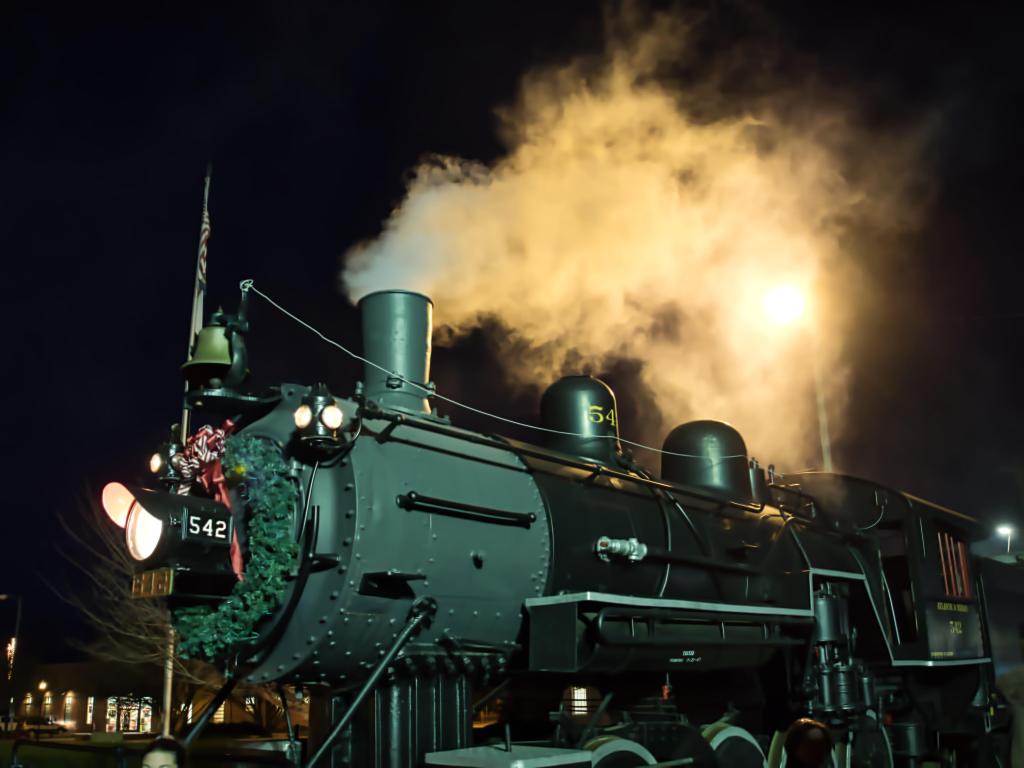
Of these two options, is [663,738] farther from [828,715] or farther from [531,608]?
[828,715]

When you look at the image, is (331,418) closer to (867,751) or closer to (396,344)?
(396,344)

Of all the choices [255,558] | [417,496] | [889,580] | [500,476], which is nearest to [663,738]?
[500,476]

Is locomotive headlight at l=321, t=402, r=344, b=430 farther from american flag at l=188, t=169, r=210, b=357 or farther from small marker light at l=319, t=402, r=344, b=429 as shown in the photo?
american flag at l=188, t=169, r=210, b=357

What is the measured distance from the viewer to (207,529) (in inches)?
167

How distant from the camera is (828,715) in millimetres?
6844

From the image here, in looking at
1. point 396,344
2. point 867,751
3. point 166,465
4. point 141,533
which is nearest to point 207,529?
point 141,533

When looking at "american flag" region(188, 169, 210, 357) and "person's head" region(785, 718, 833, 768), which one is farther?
"american flag" region(188, 169, 210, 357)

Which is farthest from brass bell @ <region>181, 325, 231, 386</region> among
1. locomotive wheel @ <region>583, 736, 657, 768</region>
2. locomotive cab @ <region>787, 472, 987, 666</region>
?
locomotive cab @ <region>787, 472, 987, 666</region>

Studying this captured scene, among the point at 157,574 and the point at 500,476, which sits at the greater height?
the point at 500,476

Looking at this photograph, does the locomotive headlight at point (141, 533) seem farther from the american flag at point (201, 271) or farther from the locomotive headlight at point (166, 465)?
the american flag at point (201, 271)

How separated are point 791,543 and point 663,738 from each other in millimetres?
2430

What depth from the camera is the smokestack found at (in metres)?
5.48

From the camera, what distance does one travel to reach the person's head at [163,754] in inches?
136

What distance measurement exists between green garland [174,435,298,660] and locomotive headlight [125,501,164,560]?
15.0 inches
